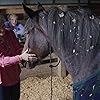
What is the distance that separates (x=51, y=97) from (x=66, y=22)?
2.11 meters

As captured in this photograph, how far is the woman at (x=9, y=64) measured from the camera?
3.21 metres

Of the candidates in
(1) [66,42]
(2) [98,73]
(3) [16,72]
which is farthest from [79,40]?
(3) [16,72]

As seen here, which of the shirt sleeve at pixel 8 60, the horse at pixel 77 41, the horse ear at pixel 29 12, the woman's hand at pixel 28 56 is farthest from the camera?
the shirt sleeve at pixel 8 60

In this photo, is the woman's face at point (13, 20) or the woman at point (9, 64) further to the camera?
the woman's face at point (13, 20)

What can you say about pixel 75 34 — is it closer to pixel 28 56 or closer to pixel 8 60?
pixel 28 56

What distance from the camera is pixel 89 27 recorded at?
2566mm

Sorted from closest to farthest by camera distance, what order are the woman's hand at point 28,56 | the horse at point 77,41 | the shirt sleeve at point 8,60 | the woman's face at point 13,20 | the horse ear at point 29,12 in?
the horse at point 77,41
the horse ear at point 29,12
the woman's hand at point 28,56
the shirt sleeve at point 8,60
the woman's face at point 13,20

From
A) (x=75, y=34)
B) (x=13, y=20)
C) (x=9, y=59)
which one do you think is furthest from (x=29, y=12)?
(x=13, y=20)

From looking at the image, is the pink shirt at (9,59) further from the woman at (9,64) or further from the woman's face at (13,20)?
the woman's face at (13,20)

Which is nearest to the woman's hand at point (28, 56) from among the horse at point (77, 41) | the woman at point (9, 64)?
the woman at point (9, 64)

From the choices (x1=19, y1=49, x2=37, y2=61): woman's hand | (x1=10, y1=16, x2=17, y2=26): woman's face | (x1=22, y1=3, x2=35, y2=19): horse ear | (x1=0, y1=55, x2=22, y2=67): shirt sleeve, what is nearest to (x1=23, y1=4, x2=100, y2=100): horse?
(x1=22, y1=3, x2=35, y2=19): horse ear

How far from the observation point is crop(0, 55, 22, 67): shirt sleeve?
314cm

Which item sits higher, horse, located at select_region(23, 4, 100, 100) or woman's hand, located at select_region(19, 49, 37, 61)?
horse, located at select_region(23, 4, 100, 100)

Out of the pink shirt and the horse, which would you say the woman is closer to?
the pink shirt
